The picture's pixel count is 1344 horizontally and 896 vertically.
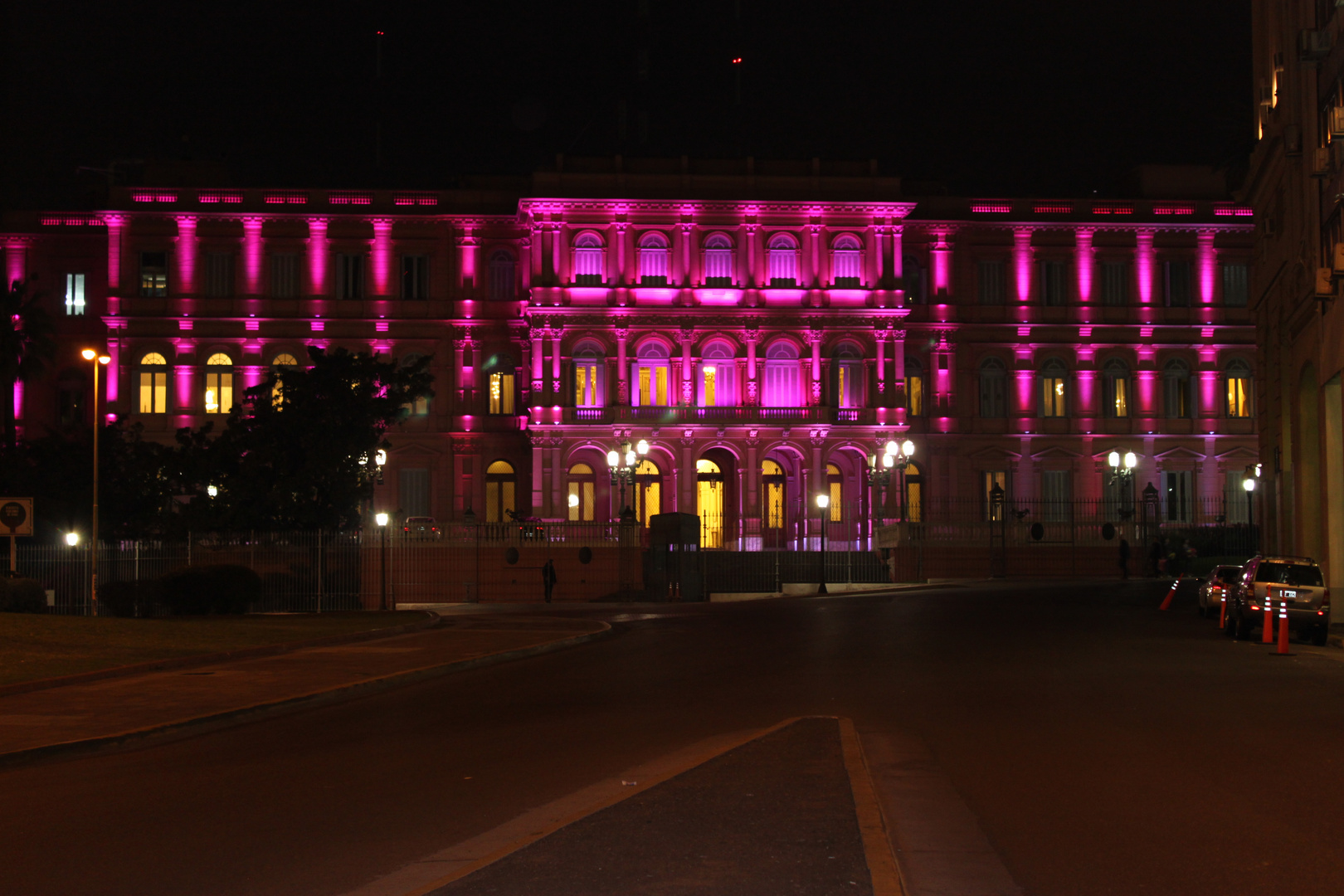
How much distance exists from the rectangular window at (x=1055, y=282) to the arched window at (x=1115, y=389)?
4.11m

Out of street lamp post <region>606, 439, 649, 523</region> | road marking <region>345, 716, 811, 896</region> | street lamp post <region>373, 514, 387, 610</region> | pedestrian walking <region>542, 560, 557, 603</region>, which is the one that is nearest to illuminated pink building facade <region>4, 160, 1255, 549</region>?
street lamp post <region>606, 439, 649, 523</region>

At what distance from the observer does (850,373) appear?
66438 millimetres

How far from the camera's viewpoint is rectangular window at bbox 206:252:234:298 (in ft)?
220

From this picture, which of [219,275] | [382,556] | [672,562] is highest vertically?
[219,275]

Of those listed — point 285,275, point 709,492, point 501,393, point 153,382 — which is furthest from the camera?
point 501,393

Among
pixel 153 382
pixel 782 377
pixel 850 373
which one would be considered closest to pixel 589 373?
pixel 782 377

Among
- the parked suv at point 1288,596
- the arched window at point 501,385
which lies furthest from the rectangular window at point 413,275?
the parked suv at point 1288,596

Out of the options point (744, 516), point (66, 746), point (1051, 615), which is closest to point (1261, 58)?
point (1051, 615)

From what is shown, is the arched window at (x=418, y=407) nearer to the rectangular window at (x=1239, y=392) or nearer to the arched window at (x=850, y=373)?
the arched window at (x=850, y=373)

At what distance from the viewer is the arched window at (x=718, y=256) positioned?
66250 millimetres

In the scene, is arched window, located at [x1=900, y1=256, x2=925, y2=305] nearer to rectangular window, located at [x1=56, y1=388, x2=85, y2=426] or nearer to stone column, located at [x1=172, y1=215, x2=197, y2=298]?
stone column, located at [x1=172, y1=215, x2=197, y2=298]

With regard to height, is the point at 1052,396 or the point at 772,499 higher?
the point at 1052,396

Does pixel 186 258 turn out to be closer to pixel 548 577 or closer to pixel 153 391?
pixel 153 391

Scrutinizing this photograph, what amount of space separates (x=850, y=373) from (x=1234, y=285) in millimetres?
21060
